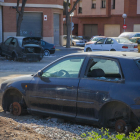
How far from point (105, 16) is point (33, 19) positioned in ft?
65.5

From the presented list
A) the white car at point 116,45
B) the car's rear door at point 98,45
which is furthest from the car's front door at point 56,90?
the car's rear door at point 98,45

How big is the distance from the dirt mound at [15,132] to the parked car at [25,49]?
13.4 metres

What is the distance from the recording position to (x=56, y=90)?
20.0ft

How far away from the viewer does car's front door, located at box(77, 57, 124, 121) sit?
547cm

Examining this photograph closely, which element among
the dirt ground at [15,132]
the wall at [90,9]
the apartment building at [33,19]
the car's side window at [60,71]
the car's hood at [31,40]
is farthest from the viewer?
the wall at [90,9]

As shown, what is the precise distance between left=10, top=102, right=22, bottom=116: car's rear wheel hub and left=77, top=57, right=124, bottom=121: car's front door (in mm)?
1520

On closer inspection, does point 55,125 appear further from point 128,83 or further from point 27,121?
point 128,83

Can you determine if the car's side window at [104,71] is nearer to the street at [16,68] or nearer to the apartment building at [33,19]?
the street at [16,68]

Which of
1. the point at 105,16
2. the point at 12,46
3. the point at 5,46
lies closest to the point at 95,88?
the point at 12,46

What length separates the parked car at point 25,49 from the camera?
18.7 meters

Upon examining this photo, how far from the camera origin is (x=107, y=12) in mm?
52406

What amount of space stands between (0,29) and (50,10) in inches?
236

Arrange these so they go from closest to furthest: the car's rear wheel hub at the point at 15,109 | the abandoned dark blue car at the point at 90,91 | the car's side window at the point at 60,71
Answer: the abandoned dark blue car at the point at 90,91
the car's side window at the point at 60,71
the car's rear wheel hub at the point at 15,109

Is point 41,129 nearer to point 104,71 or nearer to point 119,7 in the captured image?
point 104,71
